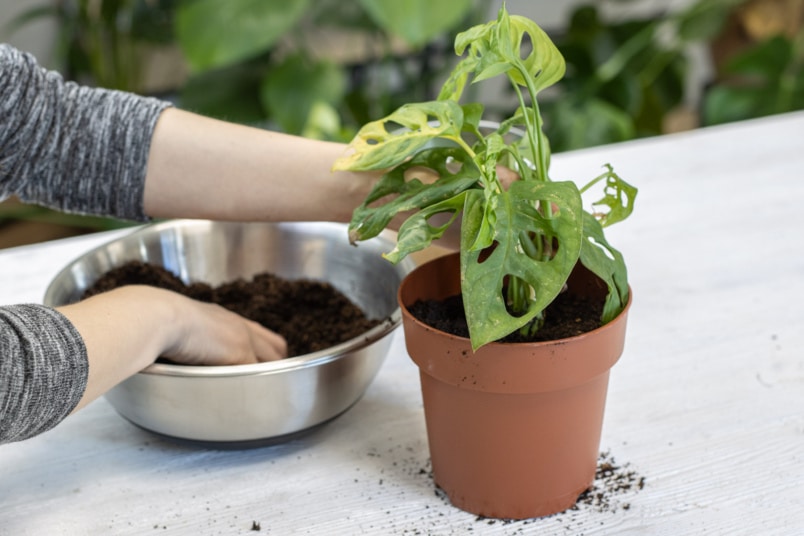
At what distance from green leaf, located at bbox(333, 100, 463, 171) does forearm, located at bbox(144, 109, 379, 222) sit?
0.19m

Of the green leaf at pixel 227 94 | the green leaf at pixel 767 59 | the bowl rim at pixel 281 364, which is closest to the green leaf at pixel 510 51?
the bowl rim at pixel 281 364

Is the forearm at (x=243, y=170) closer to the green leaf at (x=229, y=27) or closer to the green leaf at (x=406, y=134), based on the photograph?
the green leaf at (x=406, y=134)

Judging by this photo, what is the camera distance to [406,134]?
2.40ft

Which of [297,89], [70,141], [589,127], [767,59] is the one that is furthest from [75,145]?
[767,59]

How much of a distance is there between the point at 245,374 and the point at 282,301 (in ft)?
0.79

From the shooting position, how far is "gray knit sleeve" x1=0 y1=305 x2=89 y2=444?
2.17ft

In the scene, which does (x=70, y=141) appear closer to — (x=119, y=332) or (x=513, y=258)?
(x=119, y=332)

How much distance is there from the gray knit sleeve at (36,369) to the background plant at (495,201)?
24cm

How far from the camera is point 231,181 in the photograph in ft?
3.16

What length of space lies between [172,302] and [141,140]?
0.22 metres

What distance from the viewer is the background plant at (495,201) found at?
0.65 m

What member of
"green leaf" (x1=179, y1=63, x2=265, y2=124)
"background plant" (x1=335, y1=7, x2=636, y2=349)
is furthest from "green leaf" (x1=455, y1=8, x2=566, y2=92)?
"green leaf" (x1=179, y1=63, x2=265, y2=124)

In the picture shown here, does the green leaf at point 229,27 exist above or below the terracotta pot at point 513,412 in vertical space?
above

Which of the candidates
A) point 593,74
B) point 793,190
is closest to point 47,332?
point 793,190
